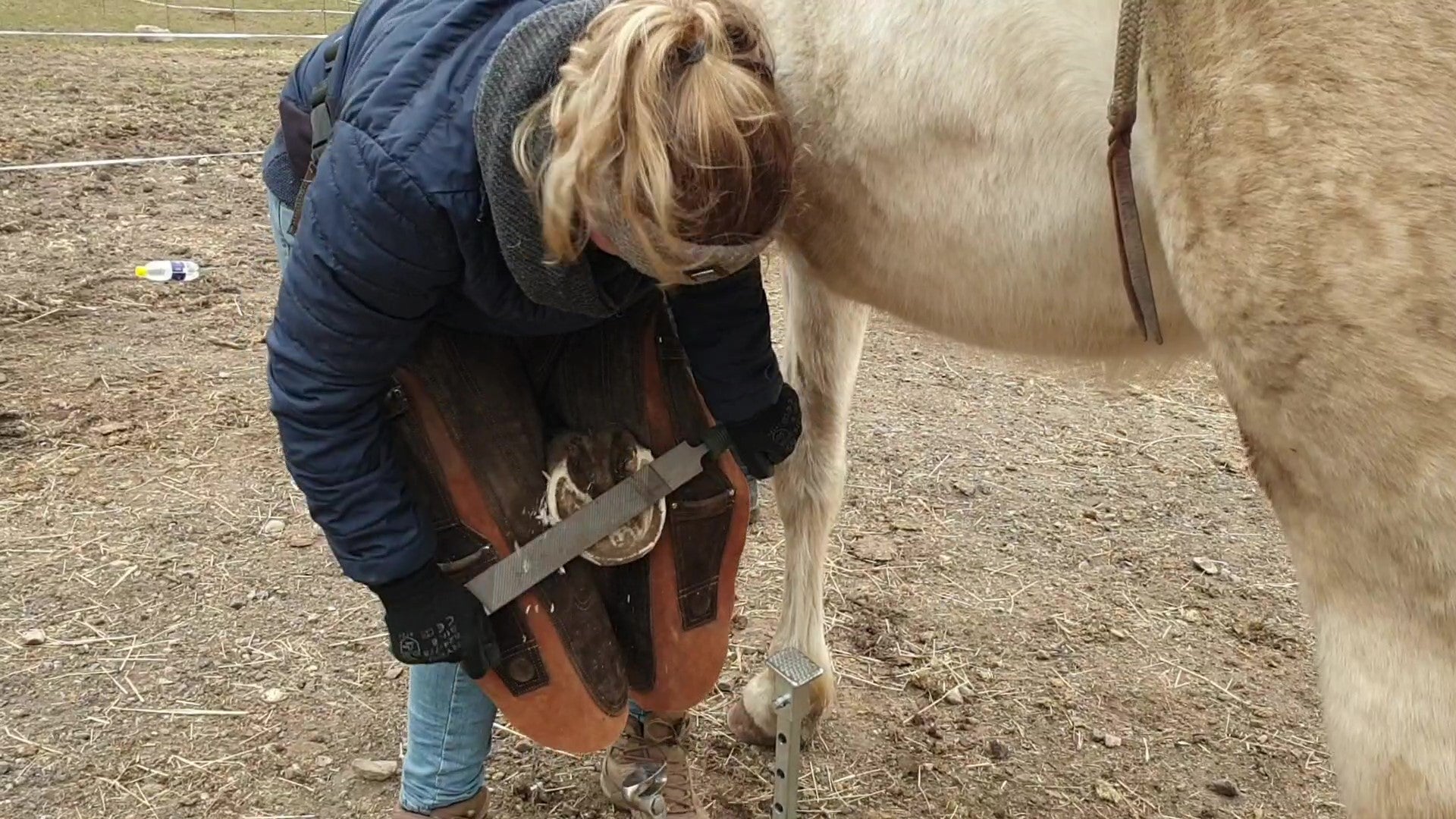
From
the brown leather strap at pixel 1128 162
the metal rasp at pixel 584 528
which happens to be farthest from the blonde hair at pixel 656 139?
the metal rasp at pixel 584 528

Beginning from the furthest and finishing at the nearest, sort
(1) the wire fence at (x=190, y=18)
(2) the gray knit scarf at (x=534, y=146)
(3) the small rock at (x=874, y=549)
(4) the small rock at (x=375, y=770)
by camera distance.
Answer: (1) the wire fence at (x=190, y=18), (3) the small rock at (x=874, y=549), (4) the small rock at (x=375, y=770), (2) the gray knit scarf at (x=534, y=146)

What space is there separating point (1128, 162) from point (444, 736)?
1268 mm

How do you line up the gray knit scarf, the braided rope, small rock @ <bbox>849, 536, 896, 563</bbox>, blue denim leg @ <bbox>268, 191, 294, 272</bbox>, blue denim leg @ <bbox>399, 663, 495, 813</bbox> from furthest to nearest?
small rock @ <bbox>849, 536, 896, 563</bbox>
blue denim leg @ <bbox>268, 191, 294, 272</bbox>
blue denim leg @ <bbox>399, 663, 495, 813</bbox>
the gray knit scarf
the braided rope

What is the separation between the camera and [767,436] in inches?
67.1

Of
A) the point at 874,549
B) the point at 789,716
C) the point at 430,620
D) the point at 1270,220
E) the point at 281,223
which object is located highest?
the point at 1270,220

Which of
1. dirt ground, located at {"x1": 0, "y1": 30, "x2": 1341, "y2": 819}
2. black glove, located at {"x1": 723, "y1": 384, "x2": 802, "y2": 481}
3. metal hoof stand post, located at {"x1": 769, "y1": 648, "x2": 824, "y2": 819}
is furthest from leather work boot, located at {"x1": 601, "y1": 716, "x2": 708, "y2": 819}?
black glove, located at {"x1": 723, "y1": 384, "x2": 802, "y2": 481}

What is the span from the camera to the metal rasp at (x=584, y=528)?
1.46m

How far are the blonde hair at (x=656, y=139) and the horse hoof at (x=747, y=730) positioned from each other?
4.09 feet

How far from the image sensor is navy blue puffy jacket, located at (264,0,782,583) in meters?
1.19

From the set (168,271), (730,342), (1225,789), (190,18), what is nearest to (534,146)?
(730,342)

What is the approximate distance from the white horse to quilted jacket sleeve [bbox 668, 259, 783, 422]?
29 cm

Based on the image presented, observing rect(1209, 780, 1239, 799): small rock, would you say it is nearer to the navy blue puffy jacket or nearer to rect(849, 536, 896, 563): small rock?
rect(849, 536, 896, 563): small rock

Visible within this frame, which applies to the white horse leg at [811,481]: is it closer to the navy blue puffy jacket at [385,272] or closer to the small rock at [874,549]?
the small rock at [874,549]

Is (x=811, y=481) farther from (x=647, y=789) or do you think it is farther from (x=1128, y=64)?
(x=1128, y=64)
